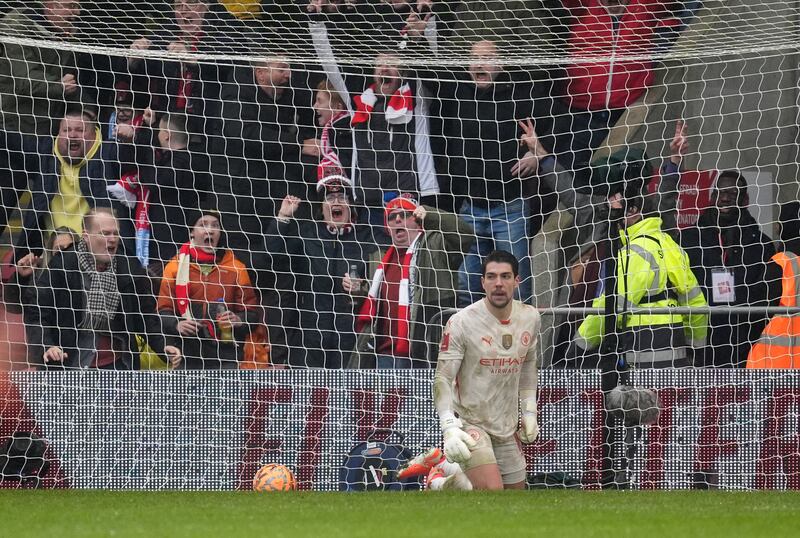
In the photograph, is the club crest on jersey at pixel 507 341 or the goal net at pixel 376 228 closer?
the club crest on jersey at pixel 507 341

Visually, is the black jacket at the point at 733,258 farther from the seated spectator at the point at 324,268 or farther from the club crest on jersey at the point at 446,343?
the club crest on jersey at the point at 446,343

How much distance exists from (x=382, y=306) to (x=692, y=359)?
2.49m

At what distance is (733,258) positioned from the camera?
10.9m

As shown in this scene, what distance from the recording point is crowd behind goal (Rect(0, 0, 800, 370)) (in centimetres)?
1048

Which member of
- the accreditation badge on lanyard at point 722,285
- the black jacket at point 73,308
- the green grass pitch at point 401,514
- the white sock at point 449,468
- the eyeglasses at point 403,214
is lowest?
the green grass pitch at point 401,514

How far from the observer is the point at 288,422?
9.86 metres

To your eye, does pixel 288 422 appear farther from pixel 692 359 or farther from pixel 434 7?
pixel 434 7

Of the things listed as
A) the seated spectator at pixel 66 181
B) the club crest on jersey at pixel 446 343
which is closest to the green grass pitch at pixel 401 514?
the club crest on jersey at pixel 446 343

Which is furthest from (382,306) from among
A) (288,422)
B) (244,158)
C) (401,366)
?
(244,158)

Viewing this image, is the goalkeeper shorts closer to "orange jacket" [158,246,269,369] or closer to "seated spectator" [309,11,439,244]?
"orange jacket" [158,246,269,369]

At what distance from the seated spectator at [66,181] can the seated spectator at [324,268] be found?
1621 millimetres

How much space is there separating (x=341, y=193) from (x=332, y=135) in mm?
745

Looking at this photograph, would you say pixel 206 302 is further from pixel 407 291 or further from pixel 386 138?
pixel 386 138

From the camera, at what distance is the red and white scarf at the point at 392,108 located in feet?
37.9
